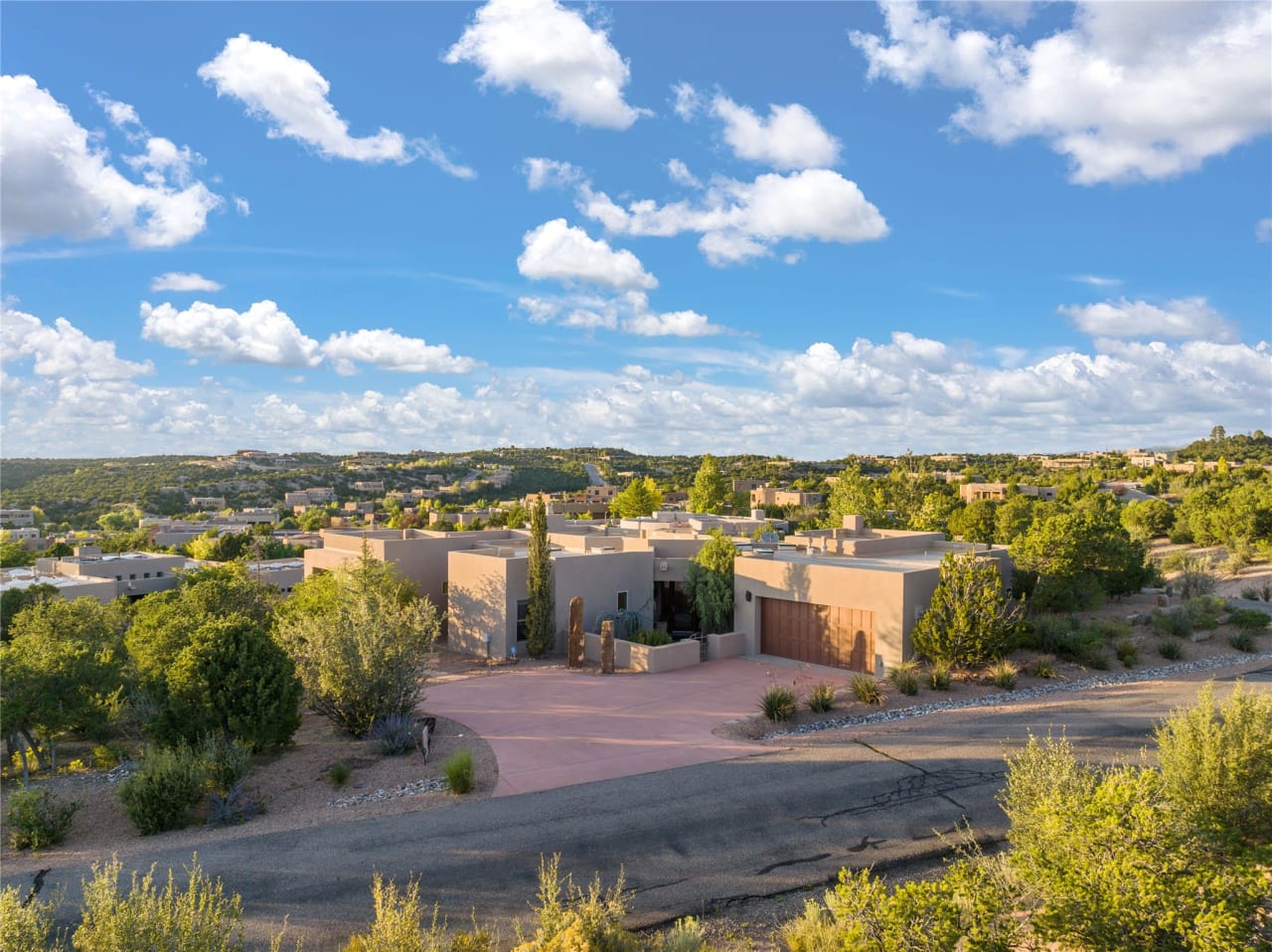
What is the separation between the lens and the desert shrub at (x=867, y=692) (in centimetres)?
1759

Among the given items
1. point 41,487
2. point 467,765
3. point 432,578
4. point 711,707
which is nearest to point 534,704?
point 711,707

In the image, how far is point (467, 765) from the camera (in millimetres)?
13156

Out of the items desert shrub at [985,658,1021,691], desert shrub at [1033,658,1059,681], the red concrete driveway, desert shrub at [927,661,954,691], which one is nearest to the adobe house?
the red concrete driveway

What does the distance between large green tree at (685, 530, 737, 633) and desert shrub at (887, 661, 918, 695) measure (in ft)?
21.6

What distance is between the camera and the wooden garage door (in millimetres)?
21641

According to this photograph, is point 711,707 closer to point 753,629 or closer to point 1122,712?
point 753,629

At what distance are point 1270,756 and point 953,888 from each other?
222 inches

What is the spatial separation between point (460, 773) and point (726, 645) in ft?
39.9

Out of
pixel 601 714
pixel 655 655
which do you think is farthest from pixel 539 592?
pixel 601 714

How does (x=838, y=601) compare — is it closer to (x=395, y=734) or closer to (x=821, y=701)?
(x=821, y=701)

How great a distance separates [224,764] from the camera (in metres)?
13.0

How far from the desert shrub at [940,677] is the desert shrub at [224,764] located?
14.6m

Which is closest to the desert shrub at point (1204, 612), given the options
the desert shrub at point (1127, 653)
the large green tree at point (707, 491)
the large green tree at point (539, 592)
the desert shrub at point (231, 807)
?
the desert shrub at point (1127, 653)

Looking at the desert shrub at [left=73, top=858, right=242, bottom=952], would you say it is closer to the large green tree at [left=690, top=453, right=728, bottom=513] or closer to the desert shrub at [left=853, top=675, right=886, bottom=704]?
the desert shrub at [left=853, top=675, right=886, bottom=704]
